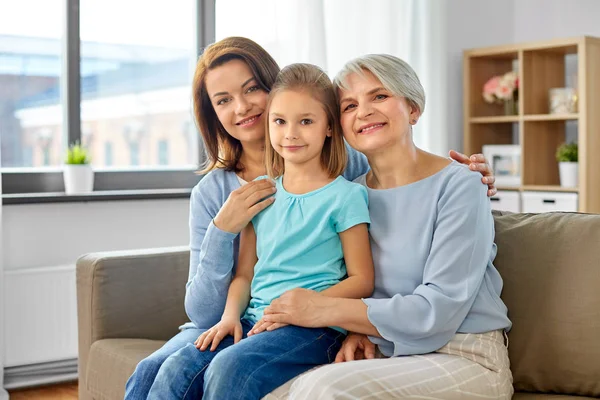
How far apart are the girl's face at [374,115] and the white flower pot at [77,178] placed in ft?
6.44

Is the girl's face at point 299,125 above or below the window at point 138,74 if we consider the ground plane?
below

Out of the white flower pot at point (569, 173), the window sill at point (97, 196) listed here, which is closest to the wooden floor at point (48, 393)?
the window sill at point (97, 196)

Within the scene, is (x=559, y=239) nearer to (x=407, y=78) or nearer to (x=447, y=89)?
(x=407, y=78)

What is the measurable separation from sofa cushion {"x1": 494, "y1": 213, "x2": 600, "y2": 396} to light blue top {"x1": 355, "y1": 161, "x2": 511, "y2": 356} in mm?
90

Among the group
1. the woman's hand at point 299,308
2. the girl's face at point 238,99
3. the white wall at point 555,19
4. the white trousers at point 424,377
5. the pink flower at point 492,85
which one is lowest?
the white trousers at point 424,377

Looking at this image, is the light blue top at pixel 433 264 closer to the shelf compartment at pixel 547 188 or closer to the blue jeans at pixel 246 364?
the blue jeans at pixel 246 364

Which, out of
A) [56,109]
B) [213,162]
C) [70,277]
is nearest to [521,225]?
[213,162]

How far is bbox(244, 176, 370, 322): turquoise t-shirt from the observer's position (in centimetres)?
175

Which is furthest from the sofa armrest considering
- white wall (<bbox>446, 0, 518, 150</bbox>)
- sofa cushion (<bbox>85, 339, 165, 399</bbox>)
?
white wall (<bbox>446, 0, 518, 150</bbox>)

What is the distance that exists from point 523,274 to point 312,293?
1.67ft

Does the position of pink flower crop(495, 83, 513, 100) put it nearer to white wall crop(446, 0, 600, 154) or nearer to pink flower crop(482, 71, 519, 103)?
pink flower crop(482, 71, 519, 103)

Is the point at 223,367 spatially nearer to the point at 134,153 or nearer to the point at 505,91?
the point at 134,153

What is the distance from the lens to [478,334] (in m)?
1.69

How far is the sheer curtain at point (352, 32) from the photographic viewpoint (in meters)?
3.81
